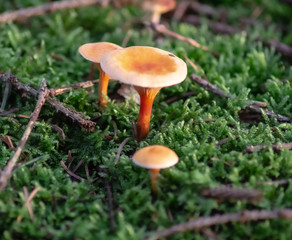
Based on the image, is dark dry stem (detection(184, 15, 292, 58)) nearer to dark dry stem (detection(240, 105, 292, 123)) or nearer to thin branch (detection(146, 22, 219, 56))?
thin branch (detection(146, 22, 219, 56))

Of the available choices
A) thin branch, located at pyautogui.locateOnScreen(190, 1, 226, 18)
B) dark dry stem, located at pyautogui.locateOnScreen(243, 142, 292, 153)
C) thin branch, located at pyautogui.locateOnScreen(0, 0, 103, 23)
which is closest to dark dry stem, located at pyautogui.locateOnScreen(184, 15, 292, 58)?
thin branch, located at pyautogui.locateOnScreen(190, 1, 226, 18)

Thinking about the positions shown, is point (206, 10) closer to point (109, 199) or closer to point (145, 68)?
point (145, 68)

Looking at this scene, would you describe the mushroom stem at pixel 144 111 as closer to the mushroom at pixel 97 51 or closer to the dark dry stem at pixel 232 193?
the mushroom at pixel 97 51

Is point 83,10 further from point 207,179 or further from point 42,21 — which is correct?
point 207,179

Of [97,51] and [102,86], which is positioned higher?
[97,51]

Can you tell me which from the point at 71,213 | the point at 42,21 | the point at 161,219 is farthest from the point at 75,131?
the point at 42,21

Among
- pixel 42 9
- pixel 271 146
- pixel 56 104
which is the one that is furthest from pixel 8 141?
pixel 42 9

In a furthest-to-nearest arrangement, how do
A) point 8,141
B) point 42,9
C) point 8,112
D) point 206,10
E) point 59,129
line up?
point 206,10 → point 42,9 → point 8,112 → point 59,129 → point 8,141
